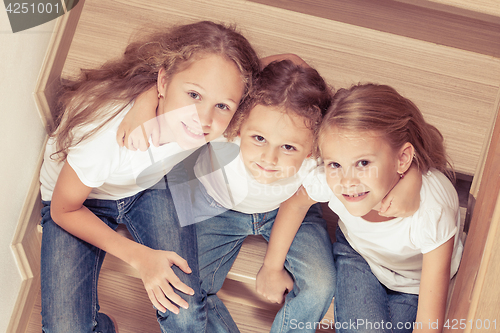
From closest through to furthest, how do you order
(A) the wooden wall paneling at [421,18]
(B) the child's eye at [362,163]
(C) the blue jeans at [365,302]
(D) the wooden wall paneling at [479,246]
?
(D) the wooden wall paneling at [479,246] < (B) the child's eye at [362,163] < (C) the blue jeans at [365,302] < (A) the wooden wall paneling at [421,18]

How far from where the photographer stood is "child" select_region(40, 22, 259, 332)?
82 cm

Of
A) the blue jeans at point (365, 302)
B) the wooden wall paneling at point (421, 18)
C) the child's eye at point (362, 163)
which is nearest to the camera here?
the child's eye at point (362, 163)

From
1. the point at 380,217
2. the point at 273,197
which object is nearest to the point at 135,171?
the point at 273,197

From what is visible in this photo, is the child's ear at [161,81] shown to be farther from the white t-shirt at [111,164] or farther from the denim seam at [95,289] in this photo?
the denim seam at [95,289]

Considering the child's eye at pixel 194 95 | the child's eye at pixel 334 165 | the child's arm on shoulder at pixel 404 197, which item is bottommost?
the child's arm on shoulder at pixel 404 197

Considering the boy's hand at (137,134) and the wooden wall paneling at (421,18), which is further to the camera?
the wooden wall paneling at (421,18)

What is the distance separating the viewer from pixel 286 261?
0.98 meters

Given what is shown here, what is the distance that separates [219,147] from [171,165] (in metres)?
0.12

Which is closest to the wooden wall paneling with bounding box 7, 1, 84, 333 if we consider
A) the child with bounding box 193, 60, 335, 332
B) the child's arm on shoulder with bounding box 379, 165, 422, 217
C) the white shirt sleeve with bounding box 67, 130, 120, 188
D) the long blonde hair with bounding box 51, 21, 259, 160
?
the long blonde hair with bounding box 51, 21, 259, 160

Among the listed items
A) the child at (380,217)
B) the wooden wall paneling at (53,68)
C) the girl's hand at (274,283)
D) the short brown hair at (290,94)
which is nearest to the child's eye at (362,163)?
the child at (380,217)

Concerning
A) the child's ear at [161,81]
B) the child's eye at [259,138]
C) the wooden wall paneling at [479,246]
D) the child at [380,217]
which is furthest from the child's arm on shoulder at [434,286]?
the child's ear at [161,81]

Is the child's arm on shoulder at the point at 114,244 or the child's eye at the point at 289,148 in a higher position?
the child's eye at the point at 289,148

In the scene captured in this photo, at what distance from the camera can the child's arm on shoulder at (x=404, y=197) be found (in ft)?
2.67

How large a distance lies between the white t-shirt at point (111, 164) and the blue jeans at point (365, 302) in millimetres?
441
